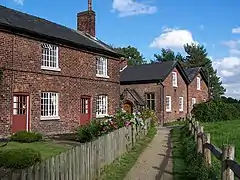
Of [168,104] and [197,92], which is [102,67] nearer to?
[168,104]

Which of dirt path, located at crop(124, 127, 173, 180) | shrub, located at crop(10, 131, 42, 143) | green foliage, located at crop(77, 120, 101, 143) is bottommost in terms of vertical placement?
dirt path, located at crop(124, 127, 173, 180)

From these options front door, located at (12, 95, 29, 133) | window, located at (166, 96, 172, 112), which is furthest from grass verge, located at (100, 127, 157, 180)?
window, located at (166, 96, 172, 112)

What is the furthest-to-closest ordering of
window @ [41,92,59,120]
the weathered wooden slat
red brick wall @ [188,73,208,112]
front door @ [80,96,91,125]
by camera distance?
red brick wall @ [188,73,208,112] → front door @ [80,96,91,125] → window @ [41,92,59,120] → the weathered wooden slat

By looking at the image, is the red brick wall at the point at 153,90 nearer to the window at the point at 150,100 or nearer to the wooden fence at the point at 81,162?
the window at the point at 150,100

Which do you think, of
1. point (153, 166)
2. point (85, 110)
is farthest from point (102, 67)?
point (153, 166)

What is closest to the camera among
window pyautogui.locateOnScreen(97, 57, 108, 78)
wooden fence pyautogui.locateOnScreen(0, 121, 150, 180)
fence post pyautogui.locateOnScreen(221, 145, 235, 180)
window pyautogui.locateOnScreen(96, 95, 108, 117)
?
wooden fence pyautogui.locateOnScreen(0, 121, 150, 180)

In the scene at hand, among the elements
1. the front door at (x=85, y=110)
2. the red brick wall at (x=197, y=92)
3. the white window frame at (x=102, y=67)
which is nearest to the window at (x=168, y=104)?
the red brick wall at (x=197, y=92)

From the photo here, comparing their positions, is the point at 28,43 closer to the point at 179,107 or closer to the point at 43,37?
the point at 43,37

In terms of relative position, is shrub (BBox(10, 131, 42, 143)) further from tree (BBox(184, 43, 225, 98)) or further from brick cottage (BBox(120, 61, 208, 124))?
tree (BBox(184, 43, 225, 98))

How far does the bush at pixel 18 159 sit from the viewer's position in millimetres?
9703

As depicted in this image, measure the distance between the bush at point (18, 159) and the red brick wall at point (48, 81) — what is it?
890 cm

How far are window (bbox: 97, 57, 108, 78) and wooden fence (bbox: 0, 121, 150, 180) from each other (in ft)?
43.9

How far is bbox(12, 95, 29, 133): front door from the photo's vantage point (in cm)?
1942

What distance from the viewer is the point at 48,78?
21641 mm
